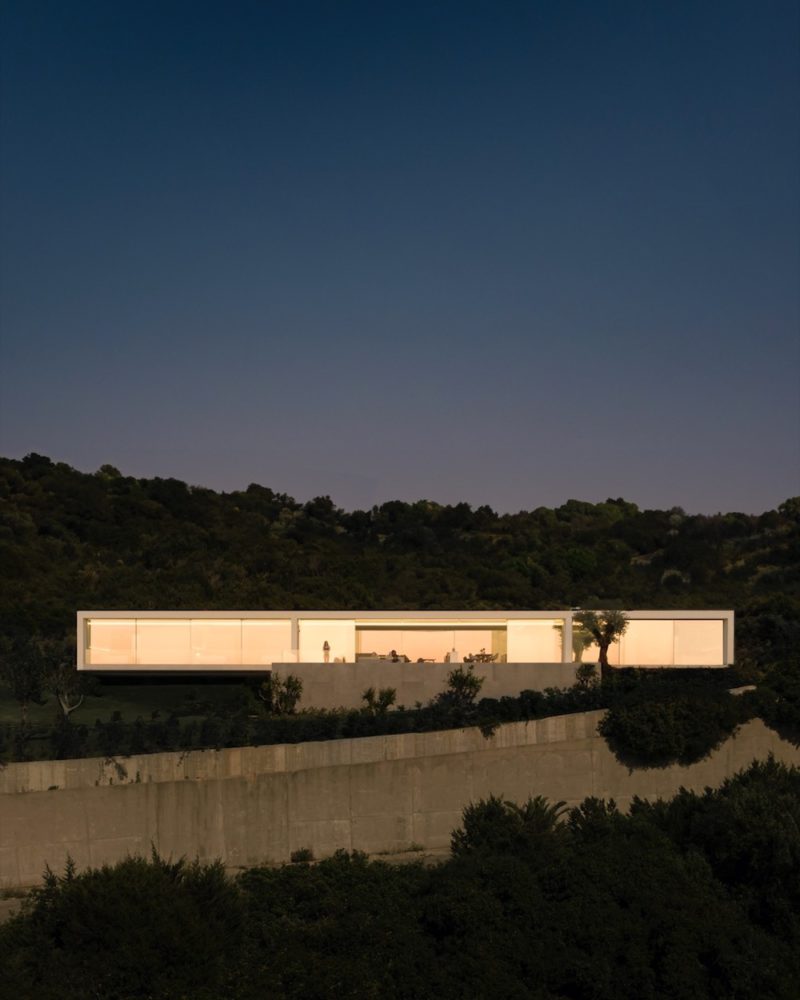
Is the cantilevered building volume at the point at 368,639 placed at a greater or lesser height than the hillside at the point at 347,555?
lesser

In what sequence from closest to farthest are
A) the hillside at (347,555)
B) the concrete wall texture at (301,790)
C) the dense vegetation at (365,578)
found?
the concrete wall texture at (301,790) → the dense vegetation at (365,578) → the hillside at (347,555)

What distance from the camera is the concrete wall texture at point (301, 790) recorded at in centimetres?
2091

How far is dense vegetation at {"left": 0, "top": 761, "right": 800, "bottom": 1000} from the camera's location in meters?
15.7

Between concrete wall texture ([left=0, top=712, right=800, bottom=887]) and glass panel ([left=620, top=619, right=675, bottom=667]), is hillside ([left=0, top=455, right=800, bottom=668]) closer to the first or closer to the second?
glass panel ([left=620, top=619, right=675, bottom=667])

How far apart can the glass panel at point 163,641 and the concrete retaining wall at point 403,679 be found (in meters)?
3.48

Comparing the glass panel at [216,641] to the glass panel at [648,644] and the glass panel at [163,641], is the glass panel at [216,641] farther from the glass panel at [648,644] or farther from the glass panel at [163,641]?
the glass panel at [648,644]

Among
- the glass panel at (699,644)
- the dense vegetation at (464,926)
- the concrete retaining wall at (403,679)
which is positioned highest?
the glass panel at (699,644)

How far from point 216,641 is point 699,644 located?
12.5 metres

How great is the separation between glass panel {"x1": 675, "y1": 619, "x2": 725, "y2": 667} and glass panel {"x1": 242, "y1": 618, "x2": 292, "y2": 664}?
10.1 metres

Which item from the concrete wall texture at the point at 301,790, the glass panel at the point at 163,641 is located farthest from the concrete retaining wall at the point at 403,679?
the concrete wall texture at the point at 301,790

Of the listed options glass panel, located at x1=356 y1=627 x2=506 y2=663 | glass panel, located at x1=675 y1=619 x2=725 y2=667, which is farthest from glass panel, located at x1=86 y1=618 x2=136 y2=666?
glass panel, located at x1=675 y1=619 x2=725 y2=667

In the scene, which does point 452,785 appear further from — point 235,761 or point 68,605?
point 68,605

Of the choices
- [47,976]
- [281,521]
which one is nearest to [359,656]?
[47,976]

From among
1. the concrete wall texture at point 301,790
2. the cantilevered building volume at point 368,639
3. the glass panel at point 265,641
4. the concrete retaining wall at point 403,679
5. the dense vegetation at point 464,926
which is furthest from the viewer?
the glass panel at point 265,641
